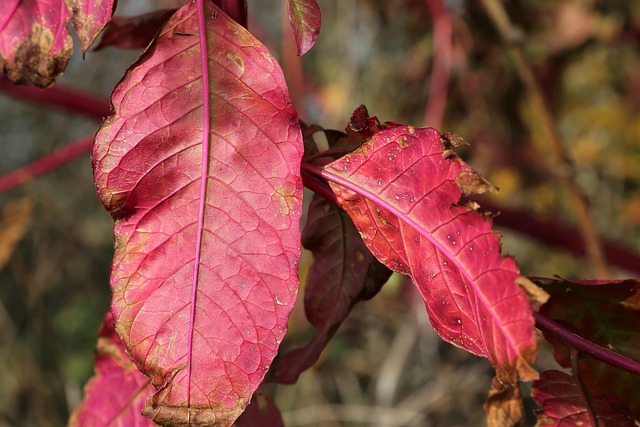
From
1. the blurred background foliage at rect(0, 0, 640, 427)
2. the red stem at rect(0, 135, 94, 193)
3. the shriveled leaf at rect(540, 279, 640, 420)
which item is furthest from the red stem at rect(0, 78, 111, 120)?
the shriveled leaf at rect(540, 279, 640, 420)

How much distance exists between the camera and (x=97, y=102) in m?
1.05

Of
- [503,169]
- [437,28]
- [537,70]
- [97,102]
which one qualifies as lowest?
[503,169]

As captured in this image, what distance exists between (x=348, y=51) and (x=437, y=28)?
3.24 ft

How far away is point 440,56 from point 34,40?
56.5 inches

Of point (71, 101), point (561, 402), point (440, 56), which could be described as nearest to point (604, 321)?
point (561, 402)

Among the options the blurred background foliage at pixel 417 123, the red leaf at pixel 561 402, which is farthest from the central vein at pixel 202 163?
the blurred background foliage at pixel 417 123

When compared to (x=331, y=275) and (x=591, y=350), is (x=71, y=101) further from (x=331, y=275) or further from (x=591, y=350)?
(x=591, y=350)

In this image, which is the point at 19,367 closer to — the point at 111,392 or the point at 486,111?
the point at 486,111

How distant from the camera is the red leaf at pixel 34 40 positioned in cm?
45

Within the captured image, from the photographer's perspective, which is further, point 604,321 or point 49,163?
point 49,163

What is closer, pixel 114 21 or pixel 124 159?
pixel 124 159

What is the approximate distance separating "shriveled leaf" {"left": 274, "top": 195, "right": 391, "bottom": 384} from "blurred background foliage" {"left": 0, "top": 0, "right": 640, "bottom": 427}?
85cm

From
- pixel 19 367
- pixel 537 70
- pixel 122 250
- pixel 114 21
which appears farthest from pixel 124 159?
pixel 19 367

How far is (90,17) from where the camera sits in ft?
1.41
